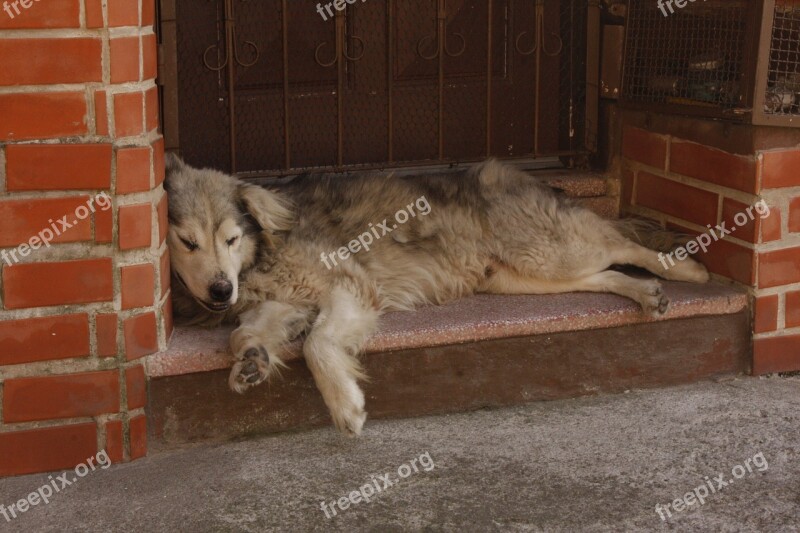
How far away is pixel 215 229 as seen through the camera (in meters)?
3.59

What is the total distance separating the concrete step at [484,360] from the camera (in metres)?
3.43

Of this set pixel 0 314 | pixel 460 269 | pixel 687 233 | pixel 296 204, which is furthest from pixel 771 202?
pixel 0 314

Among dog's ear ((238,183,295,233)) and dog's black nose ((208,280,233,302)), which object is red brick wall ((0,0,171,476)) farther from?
dog's ear ((238,183,295,233))

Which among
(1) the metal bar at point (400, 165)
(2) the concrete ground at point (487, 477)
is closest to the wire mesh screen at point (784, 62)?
(1) the metal bar at point (400, 165)

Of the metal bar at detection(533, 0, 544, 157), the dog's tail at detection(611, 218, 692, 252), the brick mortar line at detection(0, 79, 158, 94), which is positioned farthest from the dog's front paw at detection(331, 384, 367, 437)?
the metal bar at detection(533, 0, 544, 157)

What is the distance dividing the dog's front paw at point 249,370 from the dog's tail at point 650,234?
5.79 feet

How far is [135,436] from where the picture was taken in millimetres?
3357

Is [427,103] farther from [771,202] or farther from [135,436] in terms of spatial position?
[135,436]

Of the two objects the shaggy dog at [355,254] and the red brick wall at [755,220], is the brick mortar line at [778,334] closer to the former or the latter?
the red brick wall at [755,220]

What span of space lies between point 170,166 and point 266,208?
14.4 inches

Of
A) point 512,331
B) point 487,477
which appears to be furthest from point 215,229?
point 487,477

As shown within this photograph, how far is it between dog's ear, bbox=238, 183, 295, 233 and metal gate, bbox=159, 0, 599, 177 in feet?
1.51

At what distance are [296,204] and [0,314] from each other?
121cm

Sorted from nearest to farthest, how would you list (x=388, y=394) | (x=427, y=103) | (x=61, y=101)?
(x=61, y=101), (x=388, y=394), (x=427, y=103)
